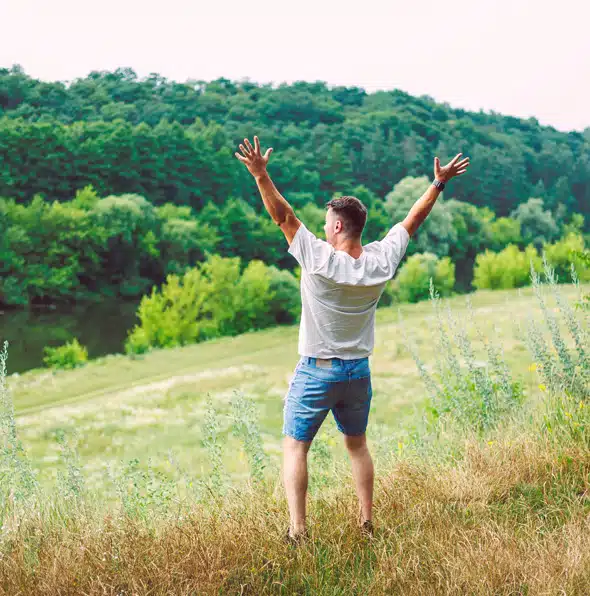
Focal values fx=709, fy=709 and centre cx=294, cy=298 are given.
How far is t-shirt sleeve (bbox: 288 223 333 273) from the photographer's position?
3396 mm

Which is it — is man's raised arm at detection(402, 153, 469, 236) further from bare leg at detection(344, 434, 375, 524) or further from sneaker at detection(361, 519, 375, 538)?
sneaker at detection(361, 519, 375, 538)

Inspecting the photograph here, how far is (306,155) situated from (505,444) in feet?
267

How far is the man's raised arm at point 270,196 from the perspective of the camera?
341cm

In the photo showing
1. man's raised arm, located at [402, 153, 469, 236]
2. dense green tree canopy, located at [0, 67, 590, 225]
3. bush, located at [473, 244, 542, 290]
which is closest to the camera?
man's raised arm, located at [402, 153, 469, 236]

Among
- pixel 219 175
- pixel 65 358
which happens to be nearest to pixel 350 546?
pixel 65 358

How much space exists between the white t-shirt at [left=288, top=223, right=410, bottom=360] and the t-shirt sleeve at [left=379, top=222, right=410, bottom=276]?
0.06 metres

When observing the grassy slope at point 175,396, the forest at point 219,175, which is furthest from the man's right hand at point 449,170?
the forest at point 219,175

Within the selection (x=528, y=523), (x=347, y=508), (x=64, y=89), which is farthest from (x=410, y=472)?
(x=64, y=89)

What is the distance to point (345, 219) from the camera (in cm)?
356

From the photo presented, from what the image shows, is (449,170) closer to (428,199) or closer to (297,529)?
(428,199)

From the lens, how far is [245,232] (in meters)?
63.4

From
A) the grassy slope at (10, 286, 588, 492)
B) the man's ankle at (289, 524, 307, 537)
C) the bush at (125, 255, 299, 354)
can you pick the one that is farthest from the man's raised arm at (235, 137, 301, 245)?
the bush at (125, 255, 299, 354)

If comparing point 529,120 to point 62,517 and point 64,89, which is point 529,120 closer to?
point 64,89

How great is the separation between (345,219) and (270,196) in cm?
41
